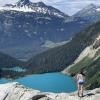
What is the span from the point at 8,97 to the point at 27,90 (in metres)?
2.83

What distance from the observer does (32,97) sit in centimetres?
5534

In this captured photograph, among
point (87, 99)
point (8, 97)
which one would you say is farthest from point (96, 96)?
point (8, 97)

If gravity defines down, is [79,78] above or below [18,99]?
above

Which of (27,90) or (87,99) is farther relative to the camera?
(27,90)

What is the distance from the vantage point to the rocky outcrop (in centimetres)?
5522

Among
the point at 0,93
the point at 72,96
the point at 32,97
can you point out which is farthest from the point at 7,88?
the point at 72,96

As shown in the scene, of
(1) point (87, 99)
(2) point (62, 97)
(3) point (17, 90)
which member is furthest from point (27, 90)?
(1) point (87, 99)

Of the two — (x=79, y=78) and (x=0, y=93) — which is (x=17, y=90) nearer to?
(x=0, y=93)

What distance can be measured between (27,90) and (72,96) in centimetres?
659

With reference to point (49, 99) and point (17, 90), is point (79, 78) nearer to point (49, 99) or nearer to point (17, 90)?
point (49, 99)

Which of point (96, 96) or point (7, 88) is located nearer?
point (96, 96)

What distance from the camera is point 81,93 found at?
5519 centimetres

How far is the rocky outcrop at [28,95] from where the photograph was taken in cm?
5522

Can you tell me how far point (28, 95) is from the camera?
55938 millimetres
